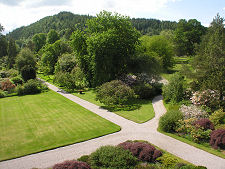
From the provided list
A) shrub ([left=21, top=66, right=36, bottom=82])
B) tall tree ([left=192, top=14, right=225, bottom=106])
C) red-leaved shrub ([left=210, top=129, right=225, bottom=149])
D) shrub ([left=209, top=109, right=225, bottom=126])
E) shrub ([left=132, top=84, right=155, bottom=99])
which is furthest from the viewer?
shrub ([left=21, top=66, right=36, bottom=82])

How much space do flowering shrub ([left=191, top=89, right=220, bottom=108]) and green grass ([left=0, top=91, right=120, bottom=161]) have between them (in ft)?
28.7

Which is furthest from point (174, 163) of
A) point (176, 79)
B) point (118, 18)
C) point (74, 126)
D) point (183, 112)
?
point (118, 18)

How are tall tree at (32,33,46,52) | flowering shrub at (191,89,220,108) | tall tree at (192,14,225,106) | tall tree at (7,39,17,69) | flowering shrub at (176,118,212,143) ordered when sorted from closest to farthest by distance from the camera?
flowering shrub at (176,118,212,143), tall tree at (192,14,225,106), flowering shrub at (191,89,220,108), tall tree at (7,39,17,69), tall tree at (32,33,46,52)

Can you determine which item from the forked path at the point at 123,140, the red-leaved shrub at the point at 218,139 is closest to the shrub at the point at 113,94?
the forked path at the point at 123,140

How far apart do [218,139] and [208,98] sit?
6521mm

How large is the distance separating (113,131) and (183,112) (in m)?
6.48

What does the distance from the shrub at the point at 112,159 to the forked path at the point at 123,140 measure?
6.60 ft

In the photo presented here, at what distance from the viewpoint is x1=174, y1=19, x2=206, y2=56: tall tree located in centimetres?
6033

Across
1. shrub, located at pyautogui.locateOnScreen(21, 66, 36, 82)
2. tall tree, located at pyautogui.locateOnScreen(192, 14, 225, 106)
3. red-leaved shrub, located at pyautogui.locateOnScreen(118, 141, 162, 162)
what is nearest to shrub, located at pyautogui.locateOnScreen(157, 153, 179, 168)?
red-leaved shrub, located at pyautogui.locateOnScreen(118, 141, 162, 162)

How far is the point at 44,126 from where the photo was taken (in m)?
17.4

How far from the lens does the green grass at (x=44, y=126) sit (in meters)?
13.9

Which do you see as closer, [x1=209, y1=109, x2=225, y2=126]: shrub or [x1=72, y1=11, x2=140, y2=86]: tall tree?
[x1=209, y1=109, x2=225, y2=126]: shrub

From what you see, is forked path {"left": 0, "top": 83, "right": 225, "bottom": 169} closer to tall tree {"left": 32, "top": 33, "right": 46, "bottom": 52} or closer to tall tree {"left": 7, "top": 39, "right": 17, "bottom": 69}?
tall tree {"left": 7, "top": 39, "right": 17, "bottom": 69}

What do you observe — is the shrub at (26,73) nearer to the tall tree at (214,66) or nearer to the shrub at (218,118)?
the tall tree at (214,66)
